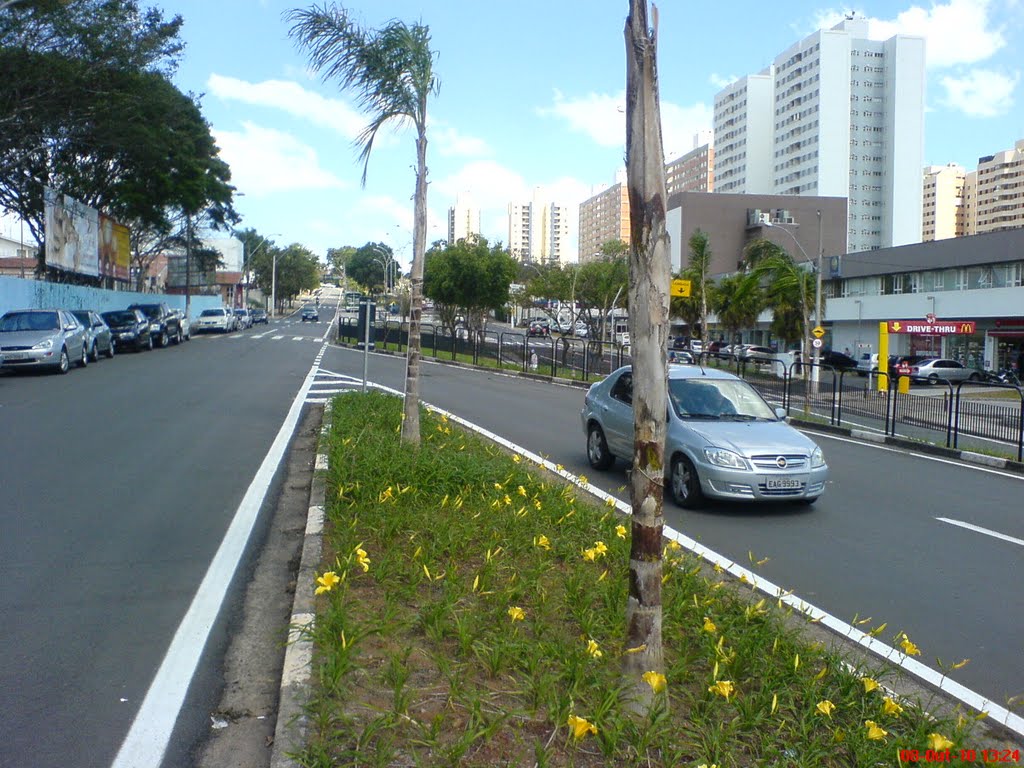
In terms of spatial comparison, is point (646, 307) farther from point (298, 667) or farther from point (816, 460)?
point (816, 460)

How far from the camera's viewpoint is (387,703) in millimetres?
4523

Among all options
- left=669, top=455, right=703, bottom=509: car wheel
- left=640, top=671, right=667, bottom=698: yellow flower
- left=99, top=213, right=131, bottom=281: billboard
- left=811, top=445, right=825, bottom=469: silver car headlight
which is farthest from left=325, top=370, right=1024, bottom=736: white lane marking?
left=99, top=213, right=131, bottom=281: billboard

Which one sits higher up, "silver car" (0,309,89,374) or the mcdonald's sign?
the mcdonald's sign

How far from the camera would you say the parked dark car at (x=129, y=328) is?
35.2m

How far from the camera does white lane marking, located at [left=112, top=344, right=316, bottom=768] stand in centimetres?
437

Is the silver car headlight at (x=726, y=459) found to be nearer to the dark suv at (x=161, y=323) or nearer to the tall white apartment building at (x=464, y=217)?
the dark suv at (x=161, y=323)

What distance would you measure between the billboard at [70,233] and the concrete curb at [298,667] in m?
34.6

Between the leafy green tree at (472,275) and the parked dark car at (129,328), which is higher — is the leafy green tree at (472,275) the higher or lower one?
the higher one

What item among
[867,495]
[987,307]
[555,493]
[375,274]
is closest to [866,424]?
[867,495]

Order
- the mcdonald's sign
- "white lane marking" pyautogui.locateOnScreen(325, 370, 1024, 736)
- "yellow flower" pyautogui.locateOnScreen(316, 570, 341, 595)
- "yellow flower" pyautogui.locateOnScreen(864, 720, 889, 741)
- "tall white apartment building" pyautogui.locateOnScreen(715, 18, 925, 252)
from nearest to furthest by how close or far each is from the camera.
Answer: "yellow flower" pyautogui.locateOnScreen(864, 720, 889, 741)
"white lane marking" pyautogui.locateOnScreen(325, 370, 1024, 736)
"yellow flower" pyautogui.locateOnScreen(316, 570, 341, 595)
the mcdonald's sign
"tall white apartment building" pyautogui.locateOnScreen(715, 18, 925, 252)

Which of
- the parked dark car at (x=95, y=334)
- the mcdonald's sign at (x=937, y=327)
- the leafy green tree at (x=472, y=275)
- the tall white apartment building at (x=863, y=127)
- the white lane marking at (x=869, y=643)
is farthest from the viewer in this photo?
the tall white apartment building at (x=863, y=127)

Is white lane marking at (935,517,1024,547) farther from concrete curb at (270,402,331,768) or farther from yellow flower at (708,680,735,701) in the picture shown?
concrete curb at (270,402,331,768)

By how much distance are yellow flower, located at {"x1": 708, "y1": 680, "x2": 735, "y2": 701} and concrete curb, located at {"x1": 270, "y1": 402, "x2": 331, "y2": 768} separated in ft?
6.17

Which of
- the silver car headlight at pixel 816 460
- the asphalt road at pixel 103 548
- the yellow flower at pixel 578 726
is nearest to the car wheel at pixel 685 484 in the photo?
the silver car headlight at pixel 816 460
